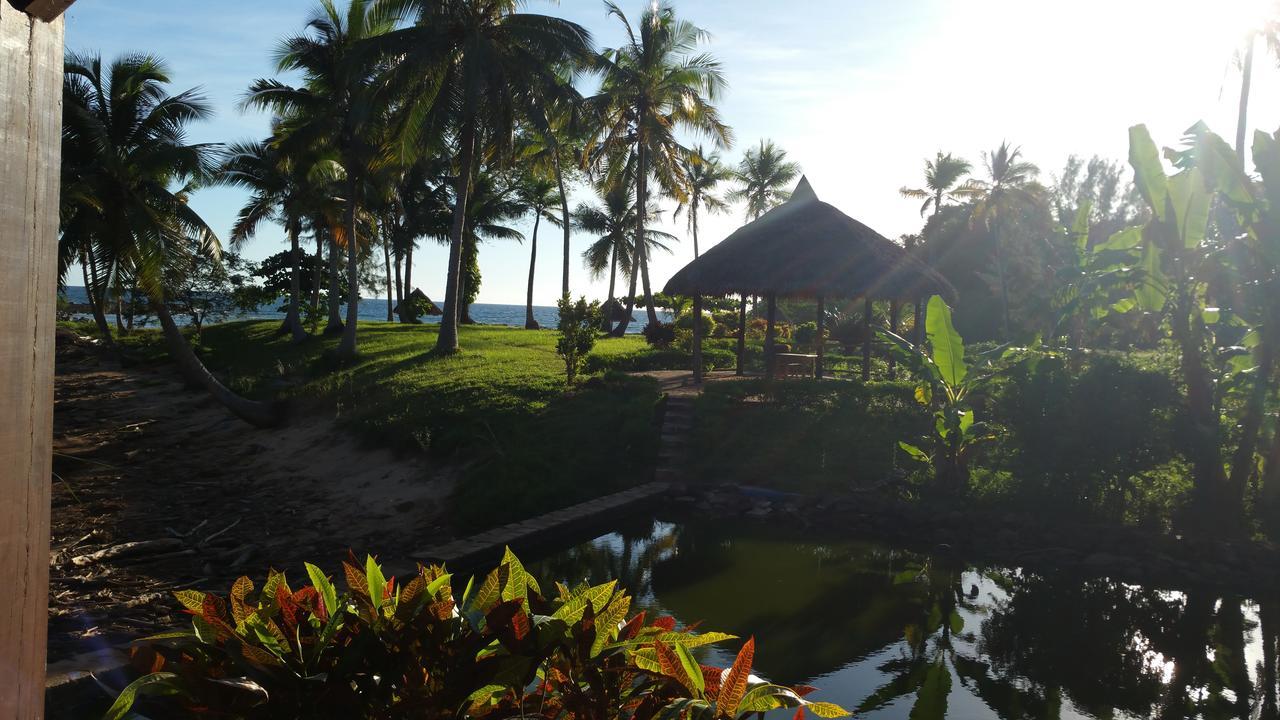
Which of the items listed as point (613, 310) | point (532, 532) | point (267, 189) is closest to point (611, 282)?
point (613, 310)

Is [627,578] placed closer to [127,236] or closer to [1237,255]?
[1237,255]

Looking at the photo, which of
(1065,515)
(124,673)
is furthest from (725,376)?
(124,673)

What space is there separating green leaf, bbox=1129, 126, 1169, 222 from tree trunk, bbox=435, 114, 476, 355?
12.5 metres

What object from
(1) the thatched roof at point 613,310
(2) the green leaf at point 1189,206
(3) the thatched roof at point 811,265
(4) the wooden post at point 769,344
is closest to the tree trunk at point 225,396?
(3) the thatched roof at point 811,265

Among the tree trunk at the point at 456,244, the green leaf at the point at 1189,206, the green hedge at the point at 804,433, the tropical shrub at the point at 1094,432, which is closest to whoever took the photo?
the green leaf at the point at 1189,206

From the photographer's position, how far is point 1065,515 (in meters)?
9.27

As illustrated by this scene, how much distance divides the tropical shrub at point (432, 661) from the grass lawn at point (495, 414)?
6.96 m

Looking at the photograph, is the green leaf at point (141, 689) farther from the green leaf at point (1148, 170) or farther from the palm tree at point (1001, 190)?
the palm tree at point (1001, 190)

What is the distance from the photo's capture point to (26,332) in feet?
4.36

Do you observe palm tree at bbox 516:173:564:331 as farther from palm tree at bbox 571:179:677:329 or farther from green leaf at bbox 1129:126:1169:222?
green leaf at bbox 1129:126:1169:222

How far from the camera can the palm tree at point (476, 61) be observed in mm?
16344

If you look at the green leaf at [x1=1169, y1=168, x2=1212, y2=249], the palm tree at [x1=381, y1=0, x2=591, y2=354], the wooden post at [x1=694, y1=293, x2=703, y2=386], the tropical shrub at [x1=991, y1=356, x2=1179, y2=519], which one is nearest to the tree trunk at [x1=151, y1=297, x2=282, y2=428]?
the palm tree at [x1=381, y1=0, x2=591, y2=354]

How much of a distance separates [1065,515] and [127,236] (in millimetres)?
14564

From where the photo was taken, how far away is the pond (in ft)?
18.2
